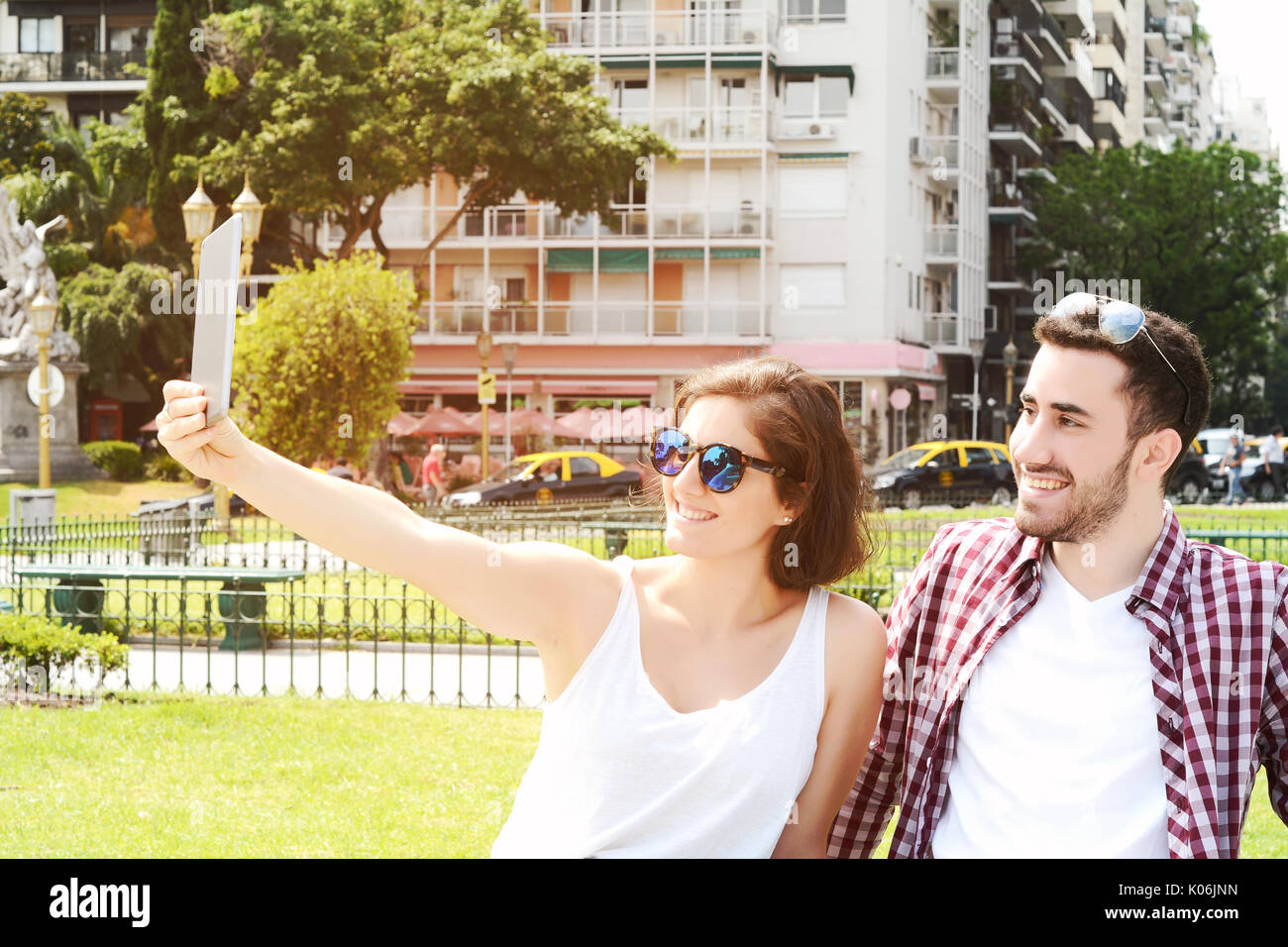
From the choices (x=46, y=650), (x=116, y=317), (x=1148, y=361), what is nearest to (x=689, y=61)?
(x=116, y=317)

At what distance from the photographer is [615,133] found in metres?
34.3

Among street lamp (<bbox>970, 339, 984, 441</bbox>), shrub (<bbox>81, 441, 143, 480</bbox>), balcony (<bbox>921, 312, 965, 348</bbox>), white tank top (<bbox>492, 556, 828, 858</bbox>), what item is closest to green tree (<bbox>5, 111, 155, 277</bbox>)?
shrub (<bbox>81, 441, 143, 480</bbox>)

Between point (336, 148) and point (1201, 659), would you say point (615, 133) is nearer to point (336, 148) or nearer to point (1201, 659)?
point (336, 148)

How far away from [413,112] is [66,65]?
17.8 m

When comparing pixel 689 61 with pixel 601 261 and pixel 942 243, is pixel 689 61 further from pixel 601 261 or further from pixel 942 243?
pixel 942 243

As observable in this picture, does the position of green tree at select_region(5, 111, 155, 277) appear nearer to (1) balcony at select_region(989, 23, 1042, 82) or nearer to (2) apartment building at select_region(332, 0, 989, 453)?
(2) apartment building at select_region(332, 0, 989, 453)

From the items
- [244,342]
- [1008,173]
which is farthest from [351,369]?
[1008,173]

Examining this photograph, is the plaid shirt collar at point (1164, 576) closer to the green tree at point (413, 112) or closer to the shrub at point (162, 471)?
the green tree at point (413, 112)

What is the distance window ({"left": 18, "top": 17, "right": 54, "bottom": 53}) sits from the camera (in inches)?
1860

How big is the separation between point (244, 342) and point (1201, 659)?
22882 millimetres

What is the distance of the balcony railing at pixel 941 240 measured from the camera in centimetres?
4641

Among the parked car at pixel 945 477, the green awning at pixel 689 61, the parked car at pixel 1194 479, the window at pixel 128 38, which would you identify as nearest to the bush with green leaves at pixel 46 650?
the parked car at pixel 945 477

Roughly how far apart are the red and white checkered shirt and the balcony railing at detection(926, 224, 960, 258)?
145ft

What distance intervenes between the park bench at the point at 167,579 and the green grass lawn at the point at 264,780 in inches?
88.9
